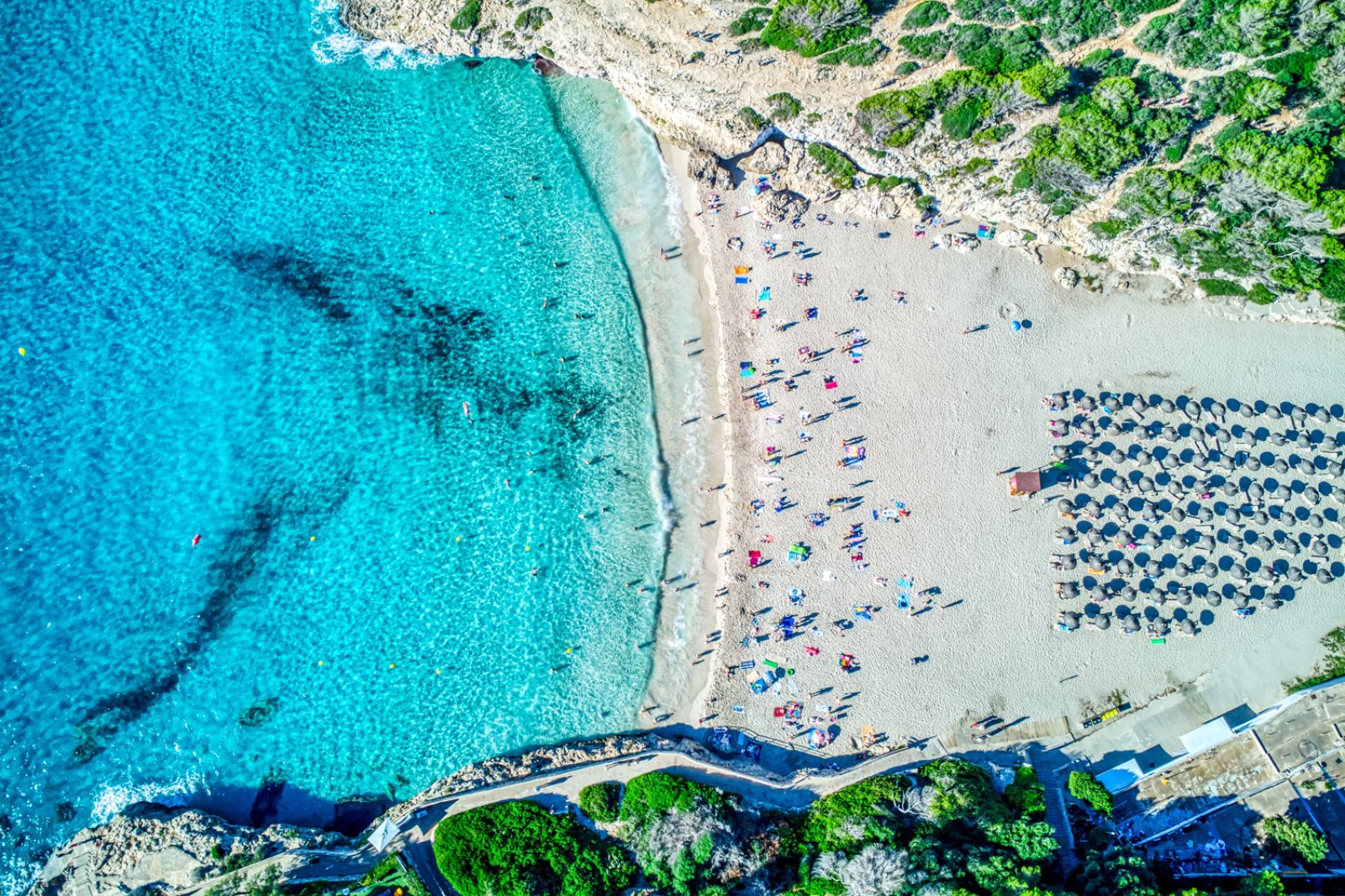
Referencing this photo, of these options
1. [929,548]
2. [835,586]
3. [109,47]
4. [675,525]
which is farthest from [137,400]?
[929,548]

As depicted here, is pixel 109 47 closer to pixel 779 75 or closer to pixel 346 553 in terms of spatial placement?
pixel 346 553

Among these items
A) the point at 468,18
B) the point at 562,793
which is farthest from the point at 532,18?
the point at 562,793

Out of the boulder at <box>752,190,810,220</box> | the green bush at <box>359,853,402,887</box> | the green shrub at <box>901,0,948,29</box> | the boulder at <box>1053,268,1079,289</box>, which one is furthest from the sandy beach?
the green bush at <box>359,853,402,887</box>

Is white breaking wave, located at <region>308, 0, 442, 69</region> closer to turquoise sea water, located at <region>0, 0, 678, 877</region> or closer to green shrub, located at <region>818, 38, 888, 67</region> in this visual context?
turquoise sea water, located at <region>0, 0, 678, 877</region>

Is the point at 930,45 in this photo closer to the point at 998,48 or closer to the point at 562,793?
the point at 998,48

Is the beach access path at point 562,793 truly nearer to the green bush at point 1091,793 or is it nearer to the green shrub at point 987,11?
the green bush at point 1091,793

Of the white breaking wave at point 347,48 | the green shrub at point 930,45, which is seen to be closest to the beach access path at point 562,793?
the green shrub at point 930,45
